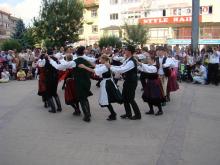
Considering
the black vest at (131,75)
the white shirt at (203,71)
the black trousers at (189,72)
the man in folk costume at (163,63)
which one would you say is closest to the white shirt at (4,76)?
the black trousers at (189,72)

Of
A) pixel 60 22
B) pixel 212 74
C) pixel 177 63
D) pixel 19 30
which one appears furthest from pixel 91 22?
pixel 177 63

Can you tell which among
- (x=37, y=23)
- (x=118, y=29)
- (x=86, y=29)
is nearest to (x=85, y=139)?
(x=37, y=23)

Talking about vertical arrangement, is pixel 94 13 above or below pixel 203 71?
above

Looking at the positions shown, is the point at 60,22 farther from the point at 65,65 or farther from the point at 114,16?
the point at 65,65

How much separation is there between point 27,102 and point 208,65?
25.7 feet

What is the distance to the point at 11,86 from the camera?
53.4 feet

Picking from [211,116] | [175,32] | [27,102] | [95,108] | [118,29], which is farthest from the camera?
[118,29]

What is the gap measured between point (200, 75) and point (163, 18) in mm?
37160

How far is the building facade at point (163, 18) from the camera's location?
49.1 metres

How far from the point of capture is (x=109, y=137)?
7469 millimetres

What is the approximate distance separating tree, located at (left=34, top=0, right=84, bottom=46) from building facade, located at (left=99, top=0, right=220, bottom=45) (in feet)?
49.6

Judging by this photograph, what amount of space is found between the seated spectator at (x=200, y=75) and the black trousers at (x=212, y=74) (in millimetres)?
172

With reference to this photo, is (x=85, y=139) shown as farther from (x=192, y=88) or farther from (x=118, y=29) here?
(x=118, y=29)

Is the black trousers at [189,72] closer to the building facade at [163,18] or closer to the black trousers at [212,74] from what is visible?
the black trousers at [212,74]
